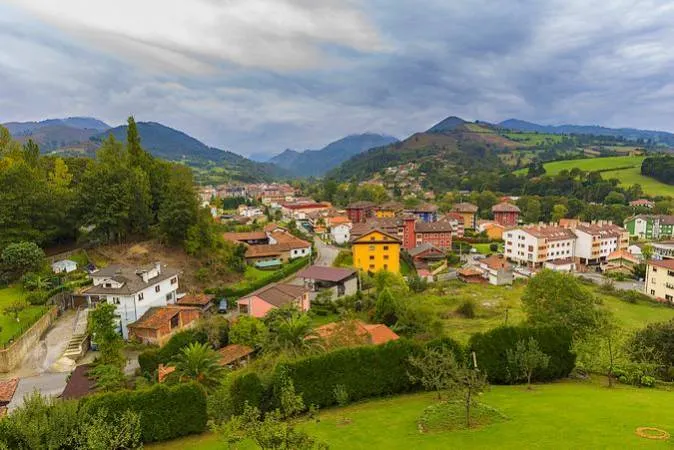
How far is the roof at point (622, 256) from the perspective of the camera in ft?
233

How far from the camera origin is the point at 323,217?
9819cm

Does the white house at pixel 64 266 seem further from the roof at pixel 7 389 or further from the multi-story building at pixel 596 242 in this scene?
the multi-story building at pixel 596 242

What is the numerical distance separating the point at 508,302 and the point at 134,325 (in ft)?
122

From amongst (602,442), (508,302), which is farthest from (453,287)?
(602,442)

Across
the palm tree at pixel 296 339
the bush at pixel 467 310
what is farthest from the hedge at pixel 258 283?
the bush at pixel 467 310

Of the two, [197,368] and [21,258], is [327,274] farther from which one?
[197,368]

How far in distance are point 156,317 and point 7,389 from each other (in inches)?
396

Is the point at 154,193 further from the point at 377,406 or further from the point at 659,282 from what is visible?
the point at 659,282

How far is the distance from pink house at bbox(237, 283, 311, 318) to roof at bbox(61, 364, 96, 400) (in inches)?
560

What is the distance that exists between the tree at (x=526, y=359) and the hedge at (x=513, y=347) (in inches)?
12.8

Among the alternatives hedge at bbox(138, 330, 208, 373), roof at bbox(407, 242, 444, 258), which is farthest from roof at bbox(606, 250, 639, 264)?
hedge at bbox(138, 330, 208, 373)

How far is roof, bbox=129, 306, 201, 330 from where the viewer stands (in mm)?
32344

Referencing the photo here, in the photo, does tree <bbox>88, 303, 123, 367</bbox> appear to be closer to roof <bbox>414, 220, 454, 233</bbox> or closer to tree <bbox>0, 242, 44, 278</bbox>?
tree <bbox>0, 242, 44, 278</bbox>

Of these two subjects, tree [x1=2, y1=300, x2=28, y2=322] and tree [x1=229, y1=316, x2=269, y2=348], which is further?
tree [x1=2, y1=300, x2=28, y2=322]
